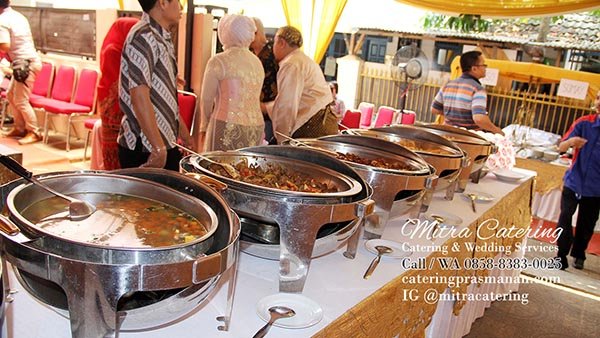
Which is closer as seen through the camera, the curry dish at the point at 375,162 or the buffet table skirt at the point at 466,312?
the curry dish at the point at 375,162

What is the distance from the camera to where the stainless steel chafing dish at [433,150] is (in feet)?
5.87

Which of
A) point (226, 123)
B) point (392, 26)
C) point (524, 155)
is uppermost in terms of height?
point (392, 26)

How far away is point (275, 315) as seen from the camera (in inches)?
35.2

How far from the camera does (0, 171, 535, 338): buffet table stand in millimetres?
844

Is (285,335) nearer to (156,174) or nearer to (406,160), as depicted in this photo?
(156,174)

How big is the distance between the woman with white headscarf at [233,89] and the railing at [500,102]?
335 centimetres

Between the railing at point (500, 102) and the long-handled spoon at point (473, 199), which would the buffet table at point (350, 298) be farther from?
the railing at point (500, 102)

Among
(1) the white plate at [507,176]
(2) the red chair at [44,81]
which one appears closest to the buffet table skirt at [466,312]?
(1) the white plate at [507,176]

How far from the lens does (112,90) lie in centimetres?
275

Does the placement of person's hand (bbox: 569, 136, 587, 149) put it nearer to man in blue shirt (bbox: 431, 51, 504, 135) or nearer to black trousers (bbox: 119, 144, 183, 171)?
man in blue shirt (bbox: 431, 51, 504, 135)

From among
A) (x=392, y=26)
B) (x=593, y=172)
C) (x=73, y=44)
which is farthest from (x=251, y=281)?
(x=392, y=26)

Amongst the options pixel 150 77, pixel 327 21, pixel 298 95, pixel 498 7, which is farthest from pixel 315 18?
pixel 150 77

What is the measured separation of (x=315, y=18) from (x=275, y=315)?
411cm

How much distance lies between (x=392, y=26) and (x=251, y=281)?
7.06 metres
